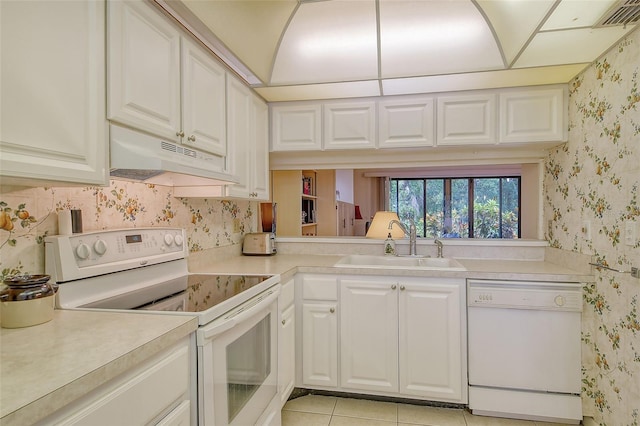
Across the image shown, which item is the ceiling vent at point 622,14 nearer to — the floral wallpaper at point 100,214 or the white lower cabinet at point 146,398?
the white lower cabinet at point 146,398

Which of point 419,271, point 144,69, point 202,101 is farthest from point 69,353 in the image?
point 419,271

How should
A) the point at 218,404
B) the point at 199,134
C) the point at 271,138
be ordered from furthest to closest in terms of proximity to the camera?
the point at 271,138 → the point at 199,134 → the point at 218,404

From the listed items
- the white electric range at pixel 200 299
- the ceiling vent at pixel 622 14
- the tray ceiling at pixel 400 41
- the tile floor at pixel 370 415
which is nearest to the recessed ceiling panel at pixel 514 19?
the tray ceiling at pixel 400 41

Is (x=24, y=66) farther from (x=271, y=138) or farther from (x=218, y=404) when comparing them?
(x=271, y=138)

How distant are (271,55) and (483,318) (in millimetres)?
2053

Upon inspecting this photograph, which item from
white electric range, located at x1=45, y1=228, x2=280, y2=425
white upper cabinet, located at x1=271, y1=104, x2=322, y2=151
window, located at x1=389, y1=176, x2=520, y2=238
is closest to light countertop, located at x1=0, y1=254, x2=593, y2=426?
white electric range, located at x1=45, y1=228, x2=280, y2=425

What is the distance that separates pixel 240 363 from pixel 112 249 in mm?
684

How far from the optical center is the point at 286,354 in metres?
2.05

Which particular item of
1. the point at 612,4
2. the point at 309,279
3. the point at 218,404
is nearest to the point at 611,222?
the point at 612,4

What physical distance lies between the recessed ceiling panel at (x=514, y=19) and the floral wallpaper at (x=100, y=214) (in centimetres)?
198

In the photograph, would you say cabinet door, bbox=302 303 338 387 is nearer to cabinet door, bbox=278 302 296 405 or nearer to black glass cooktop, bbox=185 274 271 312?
cabinet door, bbox=278 302 296 405

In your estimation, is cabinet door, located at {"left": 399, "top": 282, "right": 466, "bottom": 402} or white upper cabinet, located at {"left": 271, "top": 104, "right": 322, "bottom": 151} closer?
cabinet door, located at {"left": 399, "top": 282, "right": 466, "bottom": 402}

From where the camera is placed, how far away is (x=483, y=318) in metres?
2.03

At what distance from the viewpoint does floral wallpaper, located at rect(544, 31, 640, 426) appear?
1566 mm
